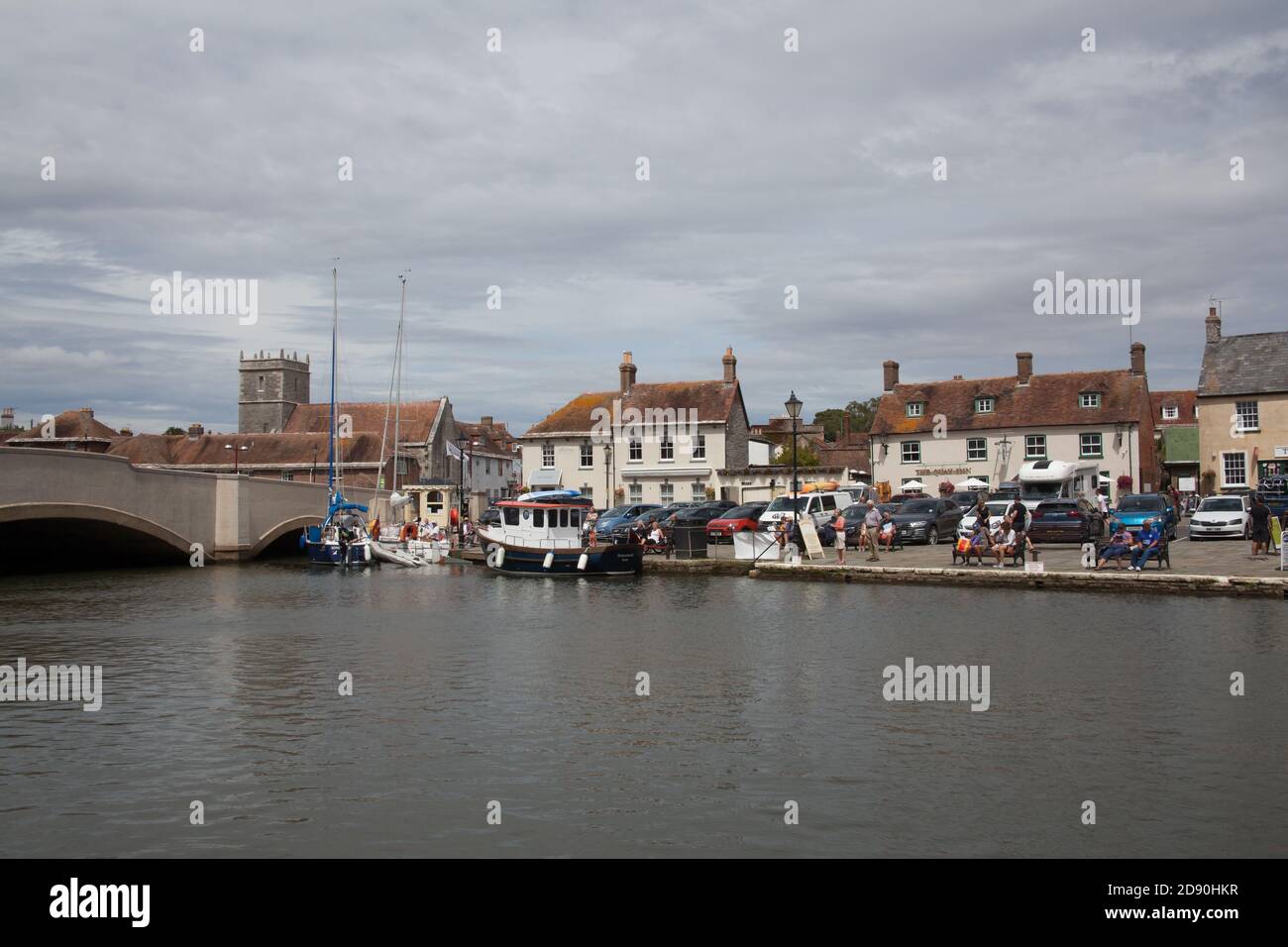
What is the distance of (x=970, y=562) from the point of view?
33.1m

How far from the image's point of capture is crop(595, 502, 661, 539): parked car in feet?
160

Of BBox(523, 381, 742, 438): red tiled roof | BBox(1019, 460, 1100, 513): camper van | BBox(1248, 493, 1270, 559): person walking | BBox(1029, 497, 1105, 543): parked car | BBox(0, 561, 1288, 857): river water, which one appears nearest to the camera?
BBox(0, 561, 1288, 857): river water

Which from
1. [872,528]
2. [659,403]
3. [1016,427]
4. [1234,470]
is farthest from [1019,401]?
[872,528]

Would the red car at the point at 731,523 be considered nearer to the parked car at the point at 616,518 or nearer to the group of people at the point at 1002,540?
the parked car at the point at 616,518

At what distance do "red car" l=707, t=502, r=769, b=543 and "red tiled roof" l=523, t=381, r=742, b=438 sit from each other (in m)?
21.5

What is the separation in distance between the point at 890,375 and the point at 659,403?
14.7 metres

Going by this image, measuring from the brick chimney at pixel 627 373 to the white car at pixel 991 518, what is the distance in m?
34.0

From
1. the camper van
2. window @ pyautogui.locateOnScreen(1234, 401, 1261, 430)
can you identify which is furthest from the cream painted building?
the camper van

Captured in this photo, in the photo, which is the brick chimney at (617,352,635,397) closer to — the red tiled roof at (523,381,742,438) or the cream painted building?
the red tiled roof at (523,381,742,438)

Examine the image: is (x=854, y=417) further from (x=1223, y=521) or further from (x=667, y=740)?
(x=667, y=740)

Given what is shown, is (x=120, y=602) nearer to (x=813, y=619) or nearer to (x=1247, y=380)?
(x=813, y=619)

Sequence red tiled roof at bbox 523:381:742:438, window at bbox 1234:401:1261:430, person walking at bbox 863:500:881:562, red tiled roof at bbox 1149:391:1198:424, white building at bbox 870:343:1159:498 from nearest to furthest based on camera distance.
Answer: person walking at bbox 863:500:881:562, window at bbox 1234:401:1261:430, white building at bbox 870:343:1159:498, red tiled roof at bbox 523:381:742:438, red tiled roof at bbox 1149:391:1198:424
